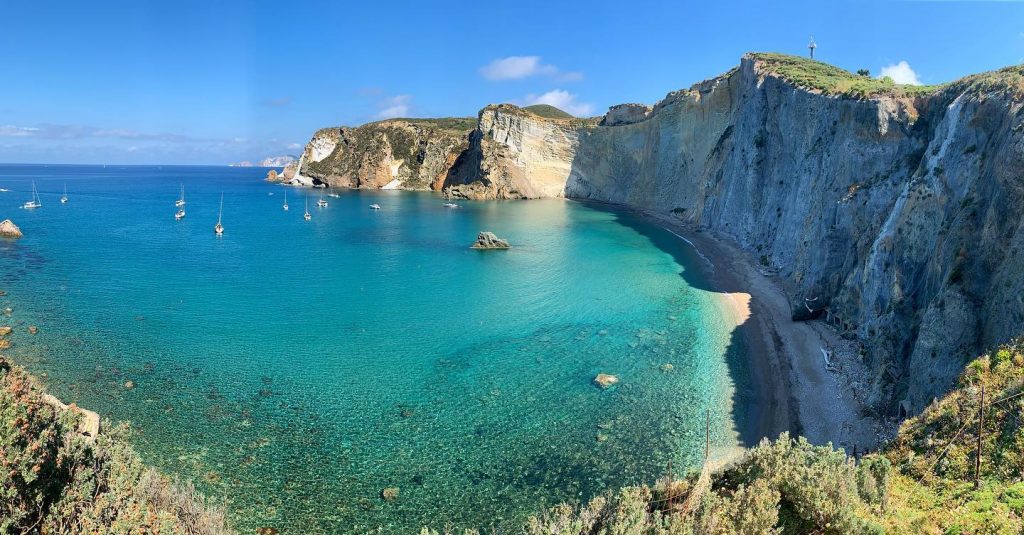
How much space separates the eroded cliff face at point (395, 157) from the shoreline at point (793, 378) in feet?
319

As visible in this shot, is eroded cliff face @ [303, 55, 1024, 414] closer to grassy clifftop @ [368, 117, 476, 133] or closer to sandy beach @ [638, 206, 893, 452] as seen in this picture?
sandy beach @ [638, 206, 893, 452]

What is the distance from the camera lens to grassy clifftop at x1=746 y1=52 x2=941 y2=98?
3098 centimetres

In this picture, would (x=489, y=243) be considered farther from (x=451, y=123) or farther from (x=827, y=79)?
(x=451, y=123)

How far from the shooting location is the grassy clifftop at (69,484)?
814 cm

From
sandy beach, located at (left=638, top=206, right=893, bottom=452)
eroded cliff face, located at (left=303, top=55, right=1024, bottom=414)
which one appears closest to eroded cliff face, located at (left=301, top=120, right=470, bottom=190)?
eroded cliff face, located at (left=303, top=55, right=1024, bottom=414)

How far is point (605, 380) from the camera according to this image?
74.1ft

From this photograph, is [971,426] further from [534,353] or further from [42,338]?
[42,338]

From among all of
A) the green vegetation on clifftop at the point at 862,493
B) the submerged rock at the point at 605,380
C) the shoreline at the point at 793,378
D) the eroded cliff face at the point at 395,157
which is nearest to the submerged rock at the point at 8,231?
the submerged rock at the point at 605,380

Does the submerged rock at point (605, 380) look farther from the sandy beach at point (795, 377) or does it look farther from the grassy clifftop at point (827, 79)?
the grassy clifftop at point (827, 79)

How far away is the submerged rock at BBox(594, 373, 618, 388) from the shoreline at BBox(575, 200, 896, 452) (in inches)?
202

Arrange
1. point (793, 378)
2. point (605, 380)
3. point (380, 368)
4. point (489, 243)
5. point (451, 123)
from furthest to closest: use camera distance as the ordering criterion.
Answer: point (451, 123) → point (489, 243) → point (380, 368) → point (793, 378) → point (605, 380)

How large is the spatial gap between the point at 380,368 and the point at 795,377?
741 inches

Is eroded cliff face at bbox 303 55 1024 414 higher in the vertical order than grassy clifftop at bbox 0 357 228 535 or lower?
higher

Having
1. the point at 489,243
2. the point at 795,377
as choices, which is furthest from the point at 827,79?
the point at 489,243
